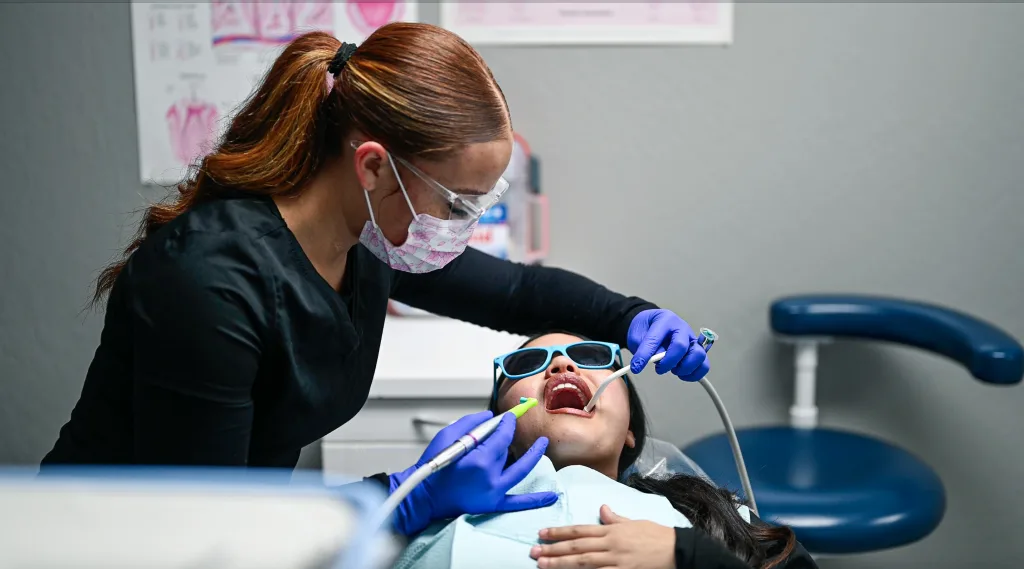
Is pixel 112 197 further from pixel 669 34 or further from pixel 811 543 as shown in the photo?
pixel 811 543

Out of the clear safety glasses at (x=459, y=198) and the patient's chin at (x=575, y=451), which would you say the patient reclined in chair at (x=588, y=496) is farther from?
the clear safety glasses at (x=459, y=198)

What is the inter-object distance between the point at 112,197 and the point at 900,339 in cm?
204

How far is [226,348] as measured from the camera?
955mm

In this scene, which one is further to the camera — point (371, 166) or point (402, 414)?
point (402, 414)

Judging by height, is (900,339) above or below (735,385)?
above

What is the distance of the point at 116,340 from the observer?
3.31 feet

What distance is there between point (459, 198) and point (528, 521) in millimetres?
452

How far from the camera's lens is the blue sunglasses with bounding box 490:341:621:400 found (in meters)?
1.34

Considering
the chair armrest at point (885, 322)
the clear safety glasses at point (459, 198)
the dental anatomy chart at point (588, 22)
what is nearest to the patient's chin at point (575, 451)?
the clear safety glasses at point (459, 198)

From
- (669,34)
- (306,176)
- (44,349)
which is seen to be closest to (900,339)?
(669,34)

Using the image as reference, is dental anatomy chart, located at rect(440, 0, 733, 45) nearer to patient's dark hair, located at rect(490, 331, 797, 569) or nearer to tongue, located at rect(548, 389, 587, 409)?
tongue, located at rect(548, 389, 587, 409)

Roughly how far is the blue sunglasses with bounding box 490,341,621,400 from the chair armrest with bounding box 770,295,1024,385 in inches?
29.9

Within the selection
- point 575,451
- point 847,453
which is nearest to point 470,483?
point 575,451

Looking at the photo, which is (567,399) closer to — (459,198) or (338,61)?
(459,198)
